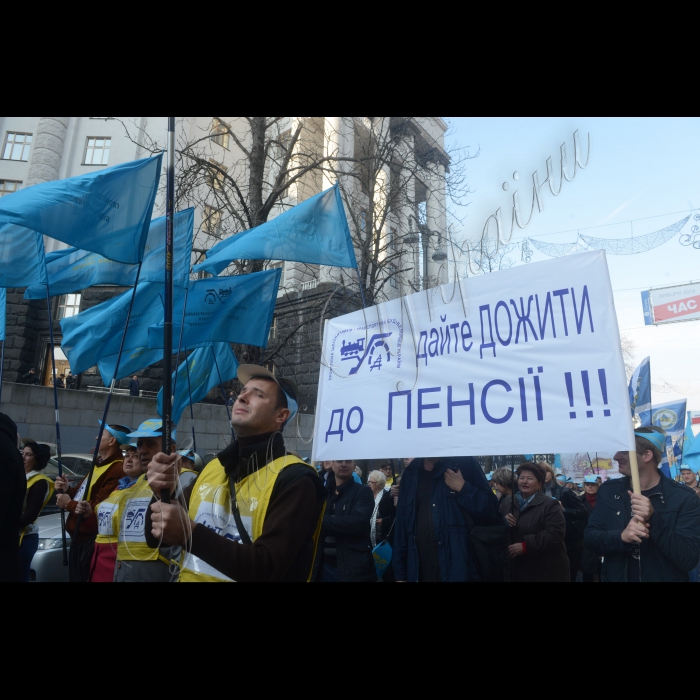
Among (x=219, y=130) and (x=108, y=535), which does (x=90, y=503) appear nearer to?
(x=108, y=535)

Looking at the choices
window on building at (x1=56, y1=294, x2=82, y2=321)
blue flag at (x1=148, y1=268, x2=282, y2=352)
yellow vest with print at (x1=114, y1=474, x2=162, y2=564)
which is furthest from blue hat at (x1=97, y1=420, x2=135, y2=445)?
window on building at (x1=56, y1=294, x2=82, y2=321)

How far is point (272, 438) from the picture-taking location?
2434mm

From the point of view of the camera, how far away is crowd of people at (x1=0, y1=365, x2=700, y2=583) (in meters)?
2.11

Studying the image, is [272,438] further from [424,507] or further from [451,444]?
[424,507]

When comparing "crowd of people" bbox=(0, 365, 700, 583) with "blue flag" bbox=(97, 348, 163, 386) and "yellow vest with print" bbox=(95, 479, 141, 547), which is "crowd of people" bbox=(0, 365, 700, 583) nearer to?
"yellow vest with print" bbox=(95, 479, 141, 547)

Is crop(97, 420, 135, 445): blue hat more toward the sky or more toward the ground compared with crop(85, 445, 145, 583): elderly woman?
more toward the sky

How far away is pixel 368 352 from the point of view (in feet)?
12.7

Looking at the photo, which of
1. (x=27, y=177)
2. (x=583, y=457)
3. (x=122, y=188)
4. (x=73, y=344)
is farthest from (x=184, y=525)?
(x=27, y=177)

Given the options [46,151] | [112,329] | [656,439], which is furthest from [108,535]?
[46,151]

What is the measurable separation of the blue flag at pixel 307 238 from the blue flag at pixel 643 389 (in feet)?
13.9

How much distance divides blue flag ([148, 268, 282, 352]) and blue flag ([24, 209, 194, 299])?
340 mm

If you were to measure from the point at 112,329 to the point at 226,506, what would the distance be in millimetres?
4401

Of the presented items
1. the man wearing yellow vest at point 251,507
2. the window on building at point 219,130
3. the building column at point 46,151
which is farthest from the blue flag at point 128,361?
the building column at point 46,151
